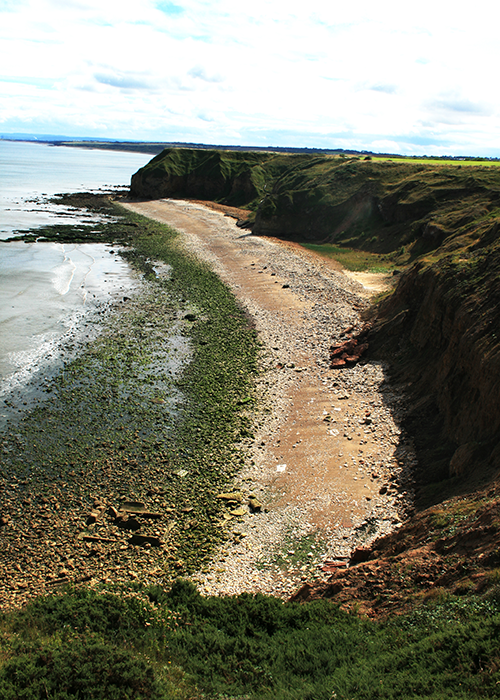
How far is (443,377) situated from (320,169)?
58.9m

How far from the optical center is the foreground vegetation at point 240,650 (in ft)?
23.8

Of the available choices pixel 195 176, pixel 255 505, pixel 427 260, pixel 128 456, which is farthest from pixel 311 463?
pixel 195 176

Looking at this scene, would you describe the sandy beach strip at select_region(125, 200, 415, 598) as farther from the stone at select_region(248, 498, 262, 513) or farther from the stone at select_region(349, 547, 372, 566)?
the stone at select_region(349, 547, 372, 566)

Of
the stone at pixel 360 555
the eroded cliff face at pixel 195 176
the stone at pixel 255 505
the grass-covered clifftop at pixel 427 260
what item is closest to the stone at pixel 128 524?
the stone at pixel 255 505

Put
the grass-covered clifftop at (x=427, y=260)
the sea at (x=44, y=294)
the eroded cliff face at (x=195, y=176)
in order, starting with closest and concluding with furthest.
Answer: the grass-covered clifftop at (x=427, y=260)
the sea at (x=44, y=294)
the eroded cliff face at (x=195, y=176)

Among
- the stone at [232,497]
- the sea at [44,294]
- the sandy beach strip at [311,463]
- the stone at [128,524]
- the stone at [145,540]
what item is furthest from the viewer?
the sea at [44,294]

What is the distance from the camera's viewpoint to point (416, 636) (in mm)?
8188

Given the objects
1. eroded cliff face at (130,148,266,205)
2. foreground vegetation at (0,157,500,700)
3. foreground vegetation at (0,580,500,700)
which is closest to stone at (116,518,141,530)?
foreground vegetation at (0,157,500,700)

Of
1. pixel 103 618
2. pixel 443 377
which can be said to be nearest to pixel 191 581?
pixel 103 618

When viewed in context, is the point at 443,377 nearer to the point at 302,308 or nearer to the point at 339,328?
the point at 339,328

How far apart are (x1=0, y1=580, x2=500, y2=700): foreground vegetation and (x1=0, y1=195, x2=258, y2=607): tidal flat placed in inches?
93.1

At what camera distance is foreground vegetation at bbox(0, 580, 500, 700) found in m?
7.27

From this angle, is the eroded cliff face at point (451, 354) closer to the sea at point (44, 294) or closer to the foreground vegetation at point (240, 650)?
the foreground vegetation at point (240, 650)

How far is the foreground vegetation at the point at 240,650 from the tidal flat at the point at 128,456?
236 cm
